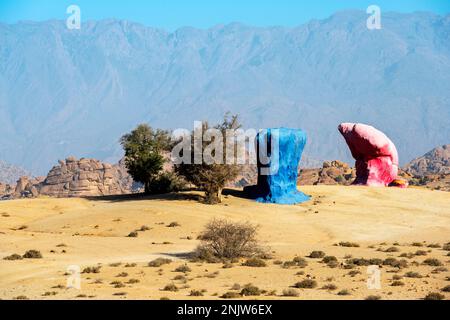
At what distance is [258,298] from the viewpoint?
22.1 m

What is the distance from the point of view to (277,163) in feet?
163

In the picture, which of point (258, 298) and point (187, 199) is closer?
point (258, 298)

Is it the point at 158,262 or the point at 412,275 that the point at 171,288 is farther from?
the point at 412,275

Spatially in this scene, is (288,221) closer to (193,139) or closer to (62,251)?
(193,139)

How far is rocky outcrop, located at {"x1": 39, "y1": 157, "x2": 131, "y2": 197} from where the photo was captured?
304 feet

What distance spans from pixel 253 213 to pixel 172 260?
15.5m

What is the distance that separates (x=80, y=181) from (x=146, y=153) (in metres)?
39.9

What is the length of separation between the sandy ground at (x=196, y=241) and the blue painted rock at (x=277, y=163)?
1.33 metres

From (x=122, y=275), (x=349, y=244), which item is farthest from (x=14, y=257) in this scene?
(x=349, y=244)

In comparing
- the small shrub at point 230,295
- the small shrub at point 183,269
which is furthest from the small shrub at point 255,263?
the small shrub at point 230,295

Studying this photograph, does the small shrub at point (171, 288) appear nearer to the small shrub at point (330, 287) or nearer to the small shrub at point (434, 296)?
the small shrub at point (330, 287)
